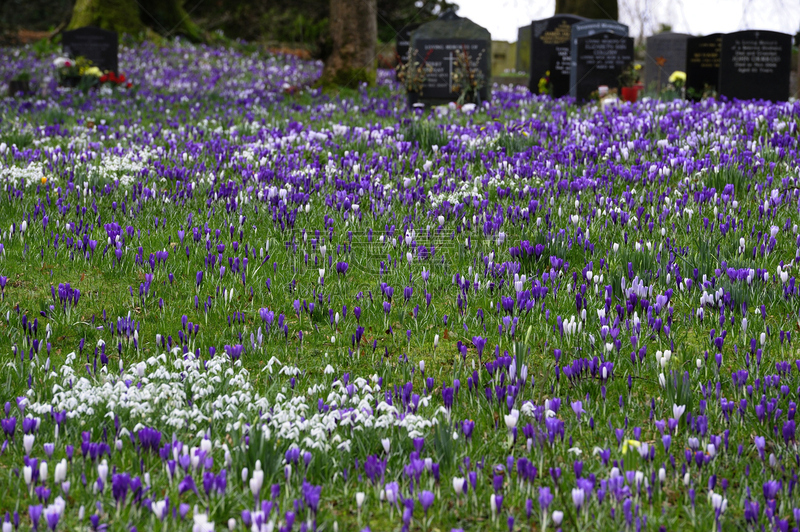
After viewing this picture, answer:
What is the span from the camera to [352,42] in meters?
18.7

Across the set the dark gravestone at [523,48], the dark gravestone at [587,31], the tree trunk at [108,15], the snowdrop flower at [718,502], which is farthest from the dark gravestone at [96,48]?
the snowdrop flower at [718,502]

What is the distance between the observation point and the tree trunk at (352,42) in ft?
60.6

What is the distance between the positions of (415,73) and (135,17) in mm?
18029

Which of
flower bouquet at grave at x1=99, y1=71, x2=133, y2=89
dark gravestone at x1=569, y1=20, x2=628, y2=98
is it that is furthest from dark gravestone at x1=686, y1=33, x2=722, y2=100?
Result: flower bouquet at grave at x1=99, y1=71, x2=133, y2=89

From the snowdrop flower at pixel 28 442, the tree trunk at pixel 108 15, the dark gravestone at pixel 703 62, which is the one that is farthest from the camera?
the tree trunk at pixel 108 15

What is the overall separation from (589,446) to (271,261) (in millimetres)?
3235

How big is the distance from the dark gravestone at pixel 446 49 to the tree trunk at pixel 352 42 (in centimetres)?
241

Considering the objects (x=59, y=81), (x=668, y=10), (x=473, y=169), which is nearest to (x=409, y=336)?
(x=473, y=169)

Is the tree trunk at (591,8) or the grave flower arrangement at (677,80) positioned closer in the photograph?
the grave flower arrangement at (677,80)

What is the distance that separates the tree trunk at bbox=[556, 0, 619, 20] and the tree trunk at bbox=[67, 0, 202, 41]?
15.5 metres

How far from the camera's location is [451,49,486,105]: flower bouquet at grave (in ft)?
52.5

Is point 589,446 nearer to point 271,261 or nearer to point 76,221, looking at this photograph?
point 271,261

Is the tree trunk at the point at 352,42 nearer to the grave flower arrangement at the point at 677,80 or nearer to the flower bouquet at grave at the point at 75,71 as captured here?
the flower bouquet at grave at the point at 75,71

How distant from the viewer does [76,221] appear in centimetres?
687
